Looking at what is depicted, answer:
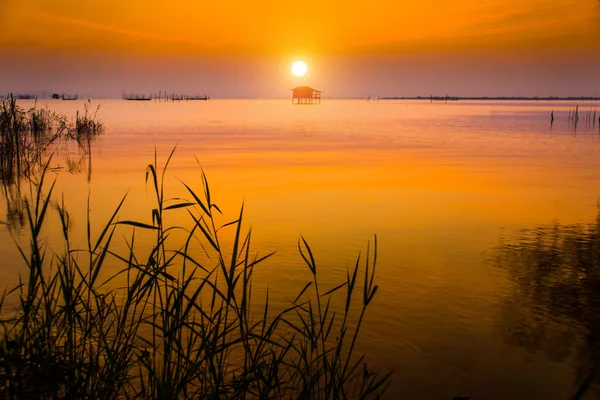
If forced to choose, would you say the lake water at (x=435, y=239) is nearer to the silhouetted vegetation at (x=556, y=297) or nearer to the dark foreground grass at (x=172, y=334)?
the silhouetted vegetation at (x=556, y=297)

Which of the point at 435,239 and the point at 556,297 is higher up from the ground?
the point at 435,239

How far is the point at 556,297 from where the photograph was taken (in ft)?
22.5

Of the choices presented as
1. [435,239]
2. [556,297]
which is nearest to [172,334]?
[556,297]

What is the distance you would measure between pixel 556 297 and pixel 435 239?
311 centimetres

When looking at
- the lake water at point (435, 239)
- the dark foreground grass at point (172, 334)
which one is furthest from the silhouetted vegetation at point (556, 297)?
the dark foreground grass at point (172, 334)

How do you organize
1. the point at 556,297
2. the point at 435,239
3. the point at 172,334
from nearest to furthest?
the point at 172,334 → the point at 556,297 → the point at 435,239

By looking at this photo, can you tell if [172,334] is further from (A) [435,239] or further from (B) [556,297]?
(A) [435,239]

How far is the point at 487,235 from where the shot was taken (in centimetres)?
1016

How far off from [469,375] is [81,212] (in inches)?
368

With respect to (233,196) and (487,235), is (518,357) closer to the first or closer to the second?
(487,235)

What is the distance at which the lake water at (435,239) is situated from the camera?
215 inches

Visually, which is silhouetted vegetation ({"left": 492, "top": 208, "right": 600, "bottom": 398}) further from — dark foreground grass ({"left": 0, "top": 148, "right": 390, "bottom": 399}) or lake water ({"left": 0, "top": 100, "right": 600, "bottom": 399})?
dark foreground grass ({"left": 0, "top": 148, "right": 390, "bottom": 399})

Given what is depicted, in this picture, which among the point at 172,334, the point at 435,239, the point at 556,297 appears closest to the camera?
the point at 172,334

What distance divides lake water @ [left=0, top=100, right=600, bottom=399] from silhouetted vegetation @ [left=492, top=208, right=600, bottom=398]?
0.08ft
